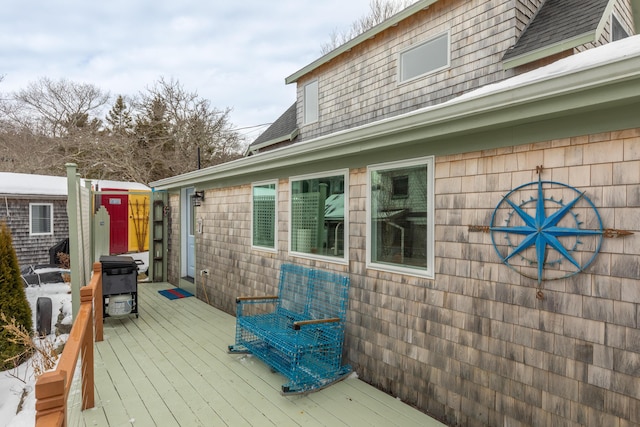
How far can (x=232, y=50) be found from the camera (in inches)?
747

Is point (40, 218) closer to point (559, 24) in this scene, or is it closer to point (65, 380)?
point (65, 380)

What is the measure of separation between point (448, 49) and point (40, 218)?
12.2 m

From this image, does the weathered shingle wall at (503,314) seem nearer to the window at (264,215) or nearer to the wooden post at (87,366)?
the window at (264,215)

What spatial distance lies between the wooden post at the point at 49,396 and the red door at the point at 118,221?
515 inches

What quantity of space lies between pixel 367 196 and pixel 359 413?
190 centimetres

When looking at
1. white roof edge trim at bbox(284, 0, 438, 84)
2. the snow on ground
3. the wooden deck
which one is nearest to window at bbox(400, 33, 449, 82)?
white roof edge trim at bbox(284, 0, 438, 84)

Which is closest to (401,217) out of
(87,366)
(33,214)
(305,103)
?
(87,366)

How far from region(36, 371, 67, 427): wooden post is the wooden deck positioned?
160 cm

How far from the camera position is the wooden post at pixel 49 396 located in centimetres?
145

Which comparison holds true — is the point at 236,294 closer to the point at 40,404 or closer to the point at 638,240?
the point at 40,404

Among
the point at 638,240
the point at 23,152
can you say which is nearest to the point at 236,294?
the point at 638,240

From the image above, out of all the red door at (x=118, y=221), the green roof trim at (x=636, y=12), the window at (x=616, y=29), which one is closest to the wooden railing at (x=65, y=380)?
the window at (x=616, y=29)

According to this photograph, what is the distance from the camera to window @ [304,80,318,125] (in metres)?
9.06

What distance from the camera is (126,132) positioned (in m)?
20.7
